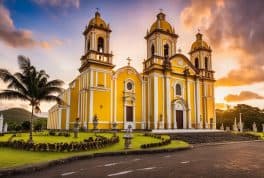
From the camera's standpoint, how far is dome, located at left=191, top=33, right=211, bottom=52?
125 ft

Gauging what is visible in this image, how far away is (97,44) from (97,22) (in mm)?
2879

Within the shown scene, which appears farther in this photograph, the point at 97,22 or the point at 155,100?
the point at 155,100

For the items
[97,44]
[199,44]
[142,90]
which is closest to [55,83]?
[97,44]

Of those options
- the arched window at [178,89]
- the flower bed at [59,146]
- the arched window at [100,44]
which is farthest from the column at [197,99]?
the flower bed at [59,146]

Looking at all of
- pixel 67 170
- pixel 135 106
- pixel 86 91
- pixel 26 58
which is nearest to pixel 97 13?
pixel 86 91

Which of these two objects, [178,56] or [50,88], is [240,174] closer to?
[50,88]

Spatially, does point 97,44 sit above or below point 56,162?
above

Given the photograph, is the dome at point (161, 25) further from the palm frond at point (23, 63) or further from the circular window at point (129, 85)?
the palm frond at point (23, 63)

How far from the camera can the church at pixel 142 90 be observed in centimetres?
2809

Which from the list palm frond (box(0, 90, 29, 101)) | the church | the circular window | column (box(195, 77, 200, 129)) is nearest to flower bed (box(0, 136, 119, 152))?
palm frond (box(0, 90, 29, 101))

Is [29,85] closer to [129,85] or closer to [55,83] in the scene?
[55,83]

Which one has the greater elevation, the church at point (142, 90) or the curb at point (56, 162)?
the church at point (142, 90)

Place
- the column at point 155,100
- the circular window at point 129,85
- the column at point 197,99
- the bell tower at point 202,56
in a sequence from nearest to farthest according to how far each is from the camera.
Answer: the column at point 155,100, the circular window at point 129,85, the column at point 197,99, the bell tower at point 202,56

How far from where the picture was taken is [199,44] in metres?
38.3
